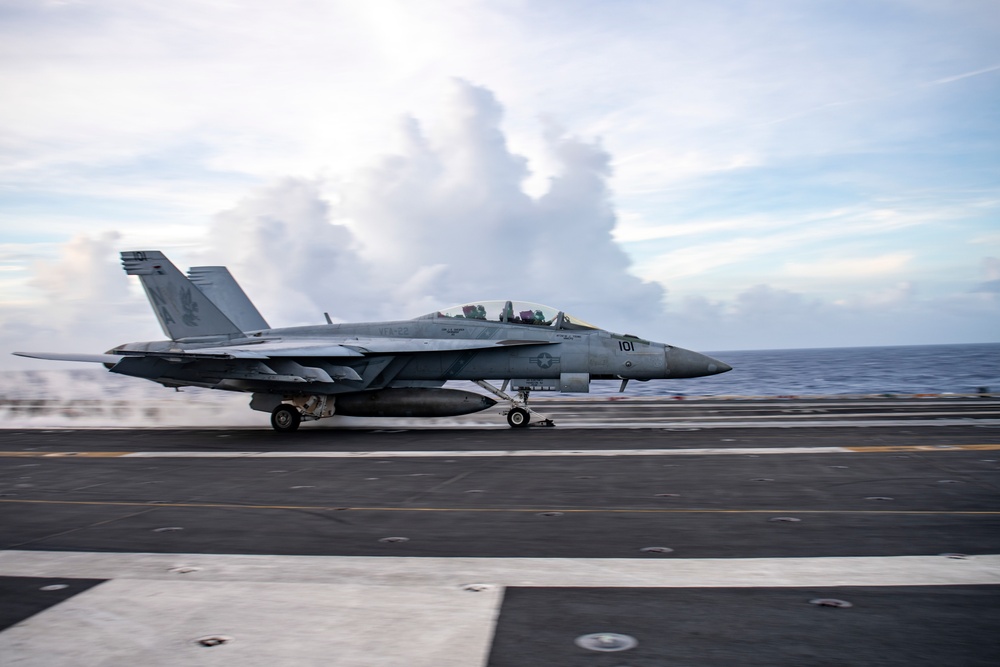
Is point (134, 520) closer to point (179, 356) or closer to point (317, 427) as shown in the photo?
point (179, 356)

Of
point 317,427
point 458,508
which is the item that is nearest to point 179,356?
point 317,427

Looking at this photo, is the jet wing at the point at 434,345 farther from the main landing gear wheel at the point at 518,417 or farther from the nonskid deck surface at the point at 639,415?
the nonskid deck surface at the point at 639,415

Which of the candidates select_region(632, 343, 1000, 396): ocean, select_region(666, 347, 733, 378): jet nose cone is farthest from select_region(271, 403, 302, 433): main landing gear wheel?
select_region(632, 343, 1000, 396): ocean

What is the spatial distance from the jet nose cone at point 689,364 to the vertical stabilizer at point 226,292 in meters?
13.4

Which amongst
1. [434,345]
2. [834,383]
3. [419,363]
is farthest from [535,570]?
[834,383]

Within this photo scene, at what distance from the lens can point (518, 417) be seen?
18.4 m

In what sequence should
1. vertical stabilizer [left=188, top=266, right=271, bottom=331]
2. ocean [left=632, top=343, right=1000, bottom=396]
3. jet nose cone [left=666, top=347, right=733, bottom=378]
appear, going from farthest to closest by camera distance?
ocean [left=632, top=343, right=1000, bottom=396], vertical stabilizer [left=188, top=266, right=271, bottom=331], jet nose cone [left=666, top=347, right=733, bottom=378]

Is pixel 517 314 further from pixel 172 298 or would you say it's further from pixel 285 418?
pixel 172 298

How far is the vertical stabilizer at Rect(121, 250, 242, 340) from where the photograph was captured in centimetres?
2044

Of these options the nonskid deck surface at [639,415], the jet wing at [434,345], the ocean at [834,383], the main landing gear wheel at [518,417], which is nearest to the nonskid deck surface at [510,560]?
the jet wing at [434,345]

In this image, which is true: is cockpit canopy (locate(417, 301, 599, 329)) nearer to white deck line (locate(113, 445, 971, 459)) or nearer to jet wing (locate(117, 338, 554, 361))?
jet wing (locate(117, 338, 554, 361))

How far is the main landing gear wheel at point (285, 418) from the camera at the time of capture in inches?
736

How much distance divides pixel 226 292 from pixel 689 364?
15.1m

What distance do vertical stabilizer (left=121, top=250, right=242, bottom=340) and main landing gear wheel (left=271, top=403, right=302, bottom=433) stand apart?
10.8 feet
